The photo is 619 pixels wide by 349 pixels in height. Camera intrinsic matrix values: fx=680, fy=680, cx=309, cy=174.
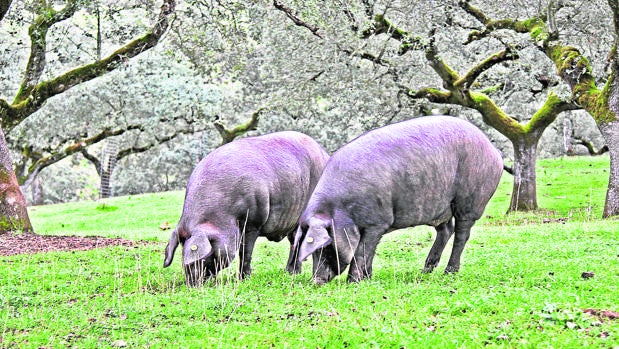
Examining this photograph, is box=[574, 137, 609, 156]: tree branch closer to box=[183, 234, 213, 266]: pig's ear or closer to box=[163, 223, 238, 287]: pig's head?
box=[163, 223, 238, 287]: pig's head

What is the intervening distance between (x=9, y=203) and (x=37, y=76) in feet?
18.5

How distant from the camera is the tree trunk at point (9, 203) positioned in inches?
604

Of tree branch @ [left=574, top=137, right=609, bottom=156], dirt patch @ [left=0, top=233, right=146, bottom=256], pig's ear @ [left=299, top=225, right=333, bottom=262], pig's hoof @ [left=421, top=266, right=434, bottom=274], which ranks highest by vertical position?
pig's ear @ [left=299, top=225, right=333, bottom=262]

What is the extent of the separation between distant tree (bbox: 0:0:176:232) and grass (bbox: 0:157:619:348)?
3.36 meters

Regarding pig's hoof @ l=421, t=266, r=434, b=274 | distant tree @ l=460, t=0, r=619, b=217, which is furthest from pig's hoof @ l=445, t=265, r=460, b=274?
distant tree @ l=460, t=0, r=619, b=217

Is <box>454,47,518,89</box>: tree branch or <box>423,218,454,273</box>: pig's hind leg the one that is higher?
<box>454,47,518,89</box>: tree branch

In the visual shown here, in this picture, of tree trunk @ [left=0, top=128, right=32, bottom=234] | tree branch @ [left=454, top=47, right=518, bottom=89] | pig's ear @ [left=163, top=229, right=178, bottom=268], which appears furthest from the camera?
tree branch @ [left=454, top=47, right=518, bottom=89]

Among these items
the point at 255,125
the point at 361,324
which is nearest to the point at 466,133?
the point at 361,324

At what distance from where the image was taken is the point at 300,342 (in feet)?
20.0

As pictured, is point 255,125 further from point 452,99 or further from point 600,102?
point 600,102

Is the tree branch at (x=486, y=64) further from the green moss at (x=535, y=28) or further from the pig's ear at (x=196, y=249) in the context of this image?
the pig's ear at (x=196, y=249)

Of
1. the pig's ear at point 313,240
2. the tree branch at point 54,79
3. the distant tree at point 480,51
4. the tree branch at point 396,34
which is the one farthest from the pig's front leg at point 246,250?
the tree branch at point 396,34

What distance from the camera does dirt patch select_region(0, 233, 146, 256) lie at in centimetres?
1357

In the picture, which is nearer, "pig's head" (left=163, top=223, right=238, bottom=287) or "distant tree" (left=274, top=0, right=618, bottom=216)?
"pig's head" (left=163, top=223, right=238, bottom=287)
